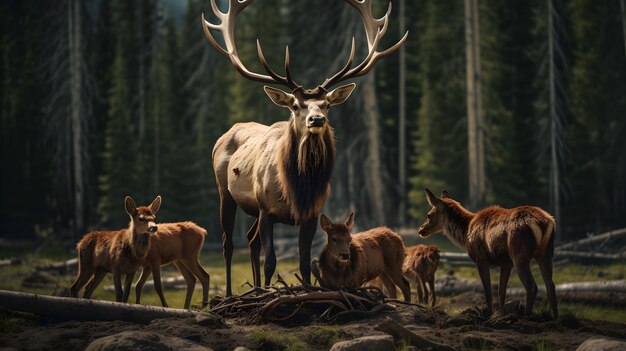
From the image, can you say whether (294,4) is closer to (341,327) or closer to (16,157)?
(16,157)

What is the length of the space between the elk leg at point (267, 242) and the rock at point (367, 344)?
241cm

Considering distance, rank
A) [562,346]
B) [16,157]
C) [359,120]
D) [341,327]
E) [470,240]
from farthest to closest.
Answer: [16,157] → [359,120] → [470,240] → [341,327] → [562,346]

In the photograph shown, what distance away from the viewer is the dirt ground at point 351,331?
7898 mm

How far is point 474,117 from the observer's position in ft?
84.0

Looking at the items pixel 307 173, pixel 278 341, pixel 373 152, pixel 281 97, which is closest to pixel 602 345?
pixel 278 341

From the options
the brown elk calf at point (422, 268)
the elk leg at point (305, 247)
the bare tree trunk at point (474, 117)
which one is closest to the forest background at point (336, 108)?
the bare tree trunk at point (474, 117)

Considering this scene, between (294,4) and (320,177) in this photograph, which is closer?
(320,177)

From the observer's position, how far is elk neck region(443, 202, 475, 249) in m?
10.0

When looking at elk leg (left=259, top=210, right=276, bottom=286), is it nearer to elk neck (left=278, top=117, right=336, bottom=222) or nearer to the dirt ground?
elk neck (left=278, top=117, right=336, bottom=222)

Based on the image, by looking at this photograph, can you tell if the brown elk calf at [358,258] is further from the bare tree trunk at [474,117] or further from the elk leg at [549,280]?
the bare tree trunk at [474,117]

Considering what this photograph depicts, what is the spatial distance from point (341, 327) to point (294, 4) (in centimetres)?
3027

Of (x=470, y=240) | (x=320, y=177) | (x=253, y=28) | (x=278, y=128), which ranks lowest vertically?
(x=470, y=240)

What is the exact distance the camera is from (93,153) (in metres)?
32.9

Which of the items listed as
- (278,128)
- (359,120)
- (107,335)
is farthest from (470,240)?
(359,120)
